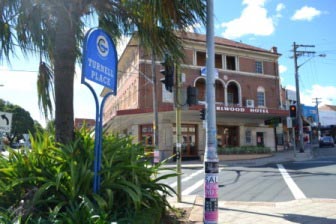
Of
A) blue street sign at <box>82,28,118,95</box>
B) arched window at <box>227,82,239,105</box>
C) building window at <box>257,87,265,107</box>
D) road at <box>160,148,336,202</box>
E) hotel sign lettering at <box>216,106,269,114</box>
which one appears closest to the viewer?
blue street sign at <box>82,28,118,95</box>

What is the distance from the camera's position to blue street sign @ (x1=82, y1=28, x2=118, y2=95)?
→ 180 inches

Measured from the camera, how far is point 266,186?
1325cm

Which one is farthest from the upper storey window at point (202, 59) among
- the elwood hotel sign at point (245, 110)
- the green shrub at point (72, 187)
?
the green shrub at point (72, 187)

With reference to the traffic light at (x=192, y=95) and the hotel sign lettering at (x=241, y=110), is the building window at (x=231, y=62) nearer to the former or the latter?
the hotel sign lettering at (x=241, y=110)

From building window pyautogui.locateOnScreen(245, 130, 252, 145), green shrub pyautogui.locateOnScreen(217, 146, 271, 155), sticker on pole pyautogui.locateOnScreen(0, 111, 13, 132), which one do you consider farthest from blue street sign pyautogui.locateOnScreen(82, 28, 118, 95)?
building window pyautogui.locateOnScreen(245, 130, 252, 145)

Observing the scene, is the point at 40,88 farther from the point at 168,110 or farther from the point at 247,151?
the point at 247,151

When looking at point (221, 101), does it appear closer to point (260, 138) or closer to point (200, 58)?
point (200, 58)

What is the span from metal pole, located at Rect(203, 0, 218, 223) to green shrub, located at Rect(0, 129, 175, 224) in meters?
0.78

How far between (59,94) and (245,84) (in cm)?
3286

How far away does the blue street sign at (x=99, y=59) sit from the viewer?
458 centimetres

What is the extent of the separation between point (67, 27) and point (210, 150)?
3083mm

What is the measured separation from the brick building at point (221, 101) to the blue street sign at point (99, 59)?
74.4ft

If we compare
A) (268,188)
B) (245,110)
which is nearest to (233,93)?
(245,110)

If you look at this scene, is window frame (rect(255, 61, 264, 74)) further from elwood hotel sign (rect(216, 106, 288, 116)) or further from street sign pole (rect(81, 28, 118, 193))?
street sign pole (rect(81, 28, 118, 193))
